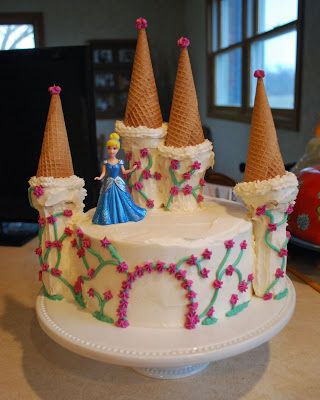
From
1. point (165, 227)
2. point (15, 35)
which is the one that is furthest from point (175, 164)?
point (15, 35)

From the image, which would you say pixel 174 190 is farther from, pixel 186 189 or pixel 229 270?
pixel 229 270

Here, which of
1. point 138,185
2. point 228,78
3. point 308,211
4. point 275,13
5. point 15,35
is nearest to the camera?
point 138,185

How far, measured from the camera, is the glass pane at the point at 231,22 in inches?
141

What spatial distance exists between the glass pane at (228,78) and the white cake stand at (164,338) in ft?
10.1

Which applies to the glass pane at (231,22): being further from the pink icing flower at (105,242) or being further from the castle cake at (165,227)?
the pink icing flower at (105,242)

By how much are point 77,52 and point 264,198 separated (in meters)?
1.03

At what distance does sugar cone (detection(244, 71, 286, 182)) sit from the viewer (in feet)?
2.96

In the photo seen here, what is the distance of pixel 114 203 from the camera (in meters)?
0.94

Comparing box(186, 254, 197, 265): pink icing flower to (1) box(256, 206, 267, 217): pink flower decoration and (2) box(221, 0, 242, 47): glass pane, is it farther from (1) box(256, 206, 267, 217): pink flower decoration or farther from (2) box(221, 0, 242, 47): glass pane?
(2) box(221, 0, 242, 47): glass pane

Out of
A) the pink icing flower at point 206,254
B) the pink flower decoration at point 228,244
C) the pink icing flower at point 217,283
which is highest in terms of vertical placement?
the pink flower decoration at point 228,244

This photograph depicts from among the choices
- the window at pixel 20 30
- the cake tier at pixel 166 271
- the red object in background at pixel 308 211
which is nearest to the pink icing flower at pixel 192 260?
the cake tier at pixel 166 271

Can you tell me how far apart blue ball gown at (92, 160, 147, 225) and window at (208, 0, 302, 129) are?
6.31 ft

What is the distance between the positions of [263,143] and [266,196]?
11 cm

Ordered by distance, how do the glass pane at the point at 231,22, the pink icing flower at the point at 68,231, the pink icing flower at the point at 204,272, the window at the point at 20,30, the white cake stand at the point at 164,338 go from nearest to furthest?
the white cake stand at the point at 164,338
the pink icing flower at the point at 204,272
the pink icing flower at the point at 68,231
the glass pane at the point at 231,22
the window at the point at 20,30
